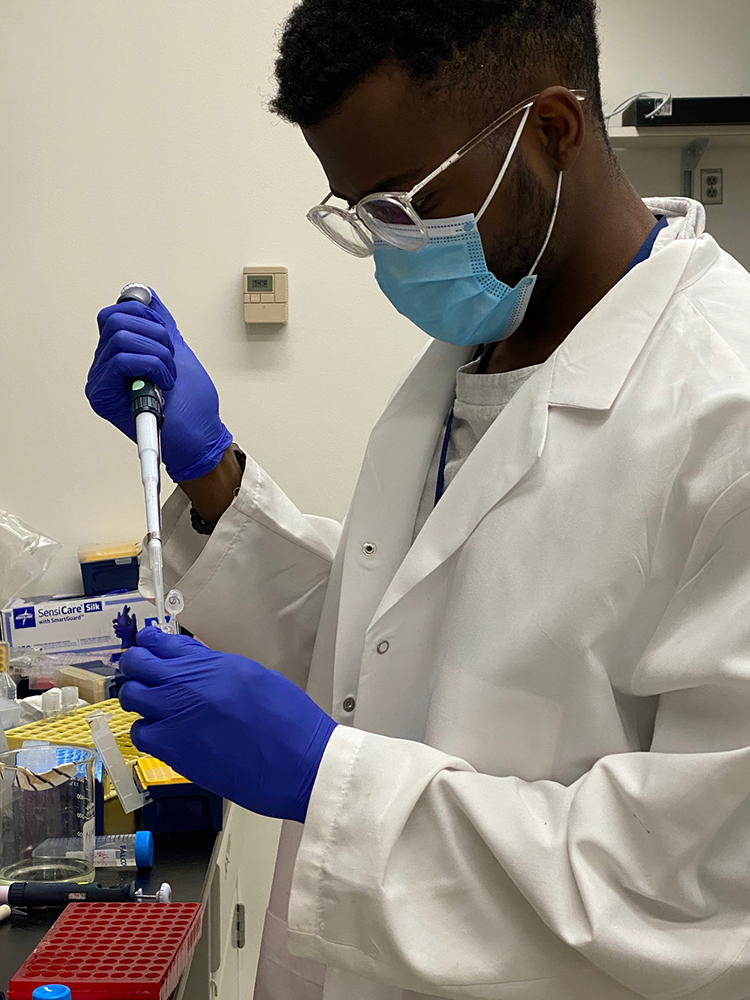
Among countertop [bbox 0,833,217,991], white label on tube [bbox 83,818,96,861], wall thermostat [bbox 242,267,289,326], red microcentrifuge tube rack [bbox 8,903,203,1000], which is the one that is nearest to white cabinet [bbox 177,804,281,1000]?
countertop [bbox 0,833,217,991]

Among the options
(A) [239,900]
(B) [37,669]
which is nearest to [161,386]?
(B) [37,669]

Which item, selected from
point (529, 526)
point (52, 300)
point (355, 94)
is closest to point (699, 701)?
point (529, 526)

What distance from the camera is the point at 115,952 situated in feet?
3.05

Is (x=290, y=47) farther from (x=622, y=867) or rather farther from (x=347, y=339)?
(x=347, y=339)

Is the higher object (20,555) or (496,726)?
(496,726)

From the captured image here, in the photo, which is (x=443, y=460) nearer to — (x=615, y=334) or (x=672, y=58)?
(x=615, y=334)

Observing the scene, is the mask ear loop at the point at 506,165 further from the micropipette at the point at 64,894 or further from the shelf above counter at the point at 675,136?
the shelf above counter at the point at 675,136

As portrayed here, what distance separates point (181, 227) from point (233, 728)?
5.94 feet

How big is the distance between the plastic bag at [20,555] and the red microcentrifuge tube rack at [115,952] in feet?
4.59

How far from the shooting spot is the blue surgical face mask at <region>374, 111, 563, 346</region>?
3.21 ft

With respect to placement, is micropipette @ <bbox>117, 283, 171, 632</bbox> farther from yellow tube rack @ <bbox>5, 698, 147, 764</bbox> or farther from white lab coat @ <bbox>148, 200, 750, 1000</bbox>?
yellow tube rack @ <bbox>5, 698, 147, 764</bbox>

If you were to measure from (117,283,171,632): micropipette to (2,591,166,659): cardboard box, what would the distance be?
1.05 meters

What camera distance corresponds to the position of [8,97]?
235 cm

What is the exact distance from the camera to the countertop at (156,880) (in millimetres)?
994
